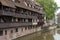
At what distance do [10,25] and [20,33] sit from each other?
836 centimetres

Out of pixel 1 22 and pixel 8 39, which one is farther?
pixel 8 39

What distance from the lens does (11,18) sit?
3850 cm

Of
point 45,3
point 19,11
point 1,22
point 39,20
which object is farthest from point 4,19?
point 45,3

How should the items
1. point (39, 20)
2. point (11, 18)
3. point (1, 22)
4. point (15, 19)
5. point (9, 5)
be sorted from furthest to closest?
point (39, 20), point (15, 19), point (11, 18), point (9, 5), point (1, 22)

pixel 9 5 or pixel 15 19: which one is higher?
pixel 9 5

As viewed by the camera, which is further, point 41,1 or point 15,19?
point 41,1

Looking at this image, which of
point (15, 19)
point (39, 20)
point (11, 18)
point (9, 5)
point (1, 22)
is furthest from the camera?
point (39, 20)

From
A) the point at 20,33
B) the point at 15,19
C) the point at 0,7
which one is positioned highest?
the point at 0,7

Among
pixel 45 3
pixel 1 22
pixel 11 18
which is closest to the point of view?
pixel 1 22

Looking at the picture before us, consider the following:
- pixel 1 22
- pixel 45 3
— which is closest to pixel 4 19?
pixel 1 22

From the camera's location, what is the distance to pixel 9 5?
35.2 meters

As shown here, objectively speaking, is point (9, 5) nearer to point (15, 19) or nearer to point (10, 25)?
point (10, 25)

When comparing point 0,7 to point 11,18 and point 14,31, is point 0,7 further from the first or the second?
point 14,31

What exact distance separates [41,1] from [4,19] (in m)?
48.6
